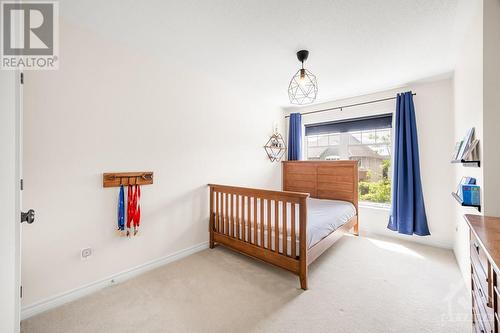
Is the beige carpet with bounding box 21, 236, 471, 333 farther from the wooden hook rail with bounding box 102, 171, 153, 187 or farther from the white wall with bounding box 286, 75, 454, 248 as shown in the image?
the wooden hook rail with bounding box 102, 171, 153, 187

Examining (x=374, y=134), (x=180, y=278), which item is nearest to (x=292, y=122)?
(x=374, y=134)

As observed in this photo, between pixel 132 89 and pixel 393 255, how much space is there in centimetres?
363

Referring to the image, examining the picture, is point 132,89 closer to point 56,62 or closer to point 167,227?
A: point 56,62

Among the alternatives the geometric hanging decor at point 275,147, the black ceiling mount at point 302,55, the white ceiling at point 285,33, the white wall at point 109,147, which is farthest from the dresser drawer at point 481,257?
the geometric hanging decor at point 275,147

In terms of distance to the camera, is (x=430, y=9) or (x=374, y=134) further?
(x=374, y=134)

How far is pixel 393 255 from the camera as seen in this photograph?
2637 mm

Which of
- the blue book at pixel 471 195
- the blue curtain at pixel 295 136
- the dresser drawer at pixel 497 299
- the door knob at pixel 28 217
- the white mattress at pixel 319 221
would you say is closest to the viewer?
the dresser drawer at pixel 497 299

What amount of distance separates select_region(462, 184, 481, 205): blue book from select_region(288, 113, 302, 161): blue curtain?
108 inches

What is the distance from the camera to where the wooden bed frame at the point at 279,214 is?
1997 mm

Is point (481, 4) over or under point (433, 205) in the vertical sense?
over

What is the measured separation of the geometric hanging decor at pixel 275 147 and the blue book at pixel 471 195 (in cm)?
280

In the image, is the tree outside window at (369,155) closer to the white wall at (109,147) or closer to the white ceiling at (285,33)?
the white ceiling at (285,33)

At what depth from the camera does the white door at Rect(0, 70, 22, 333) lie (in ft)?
2.87
